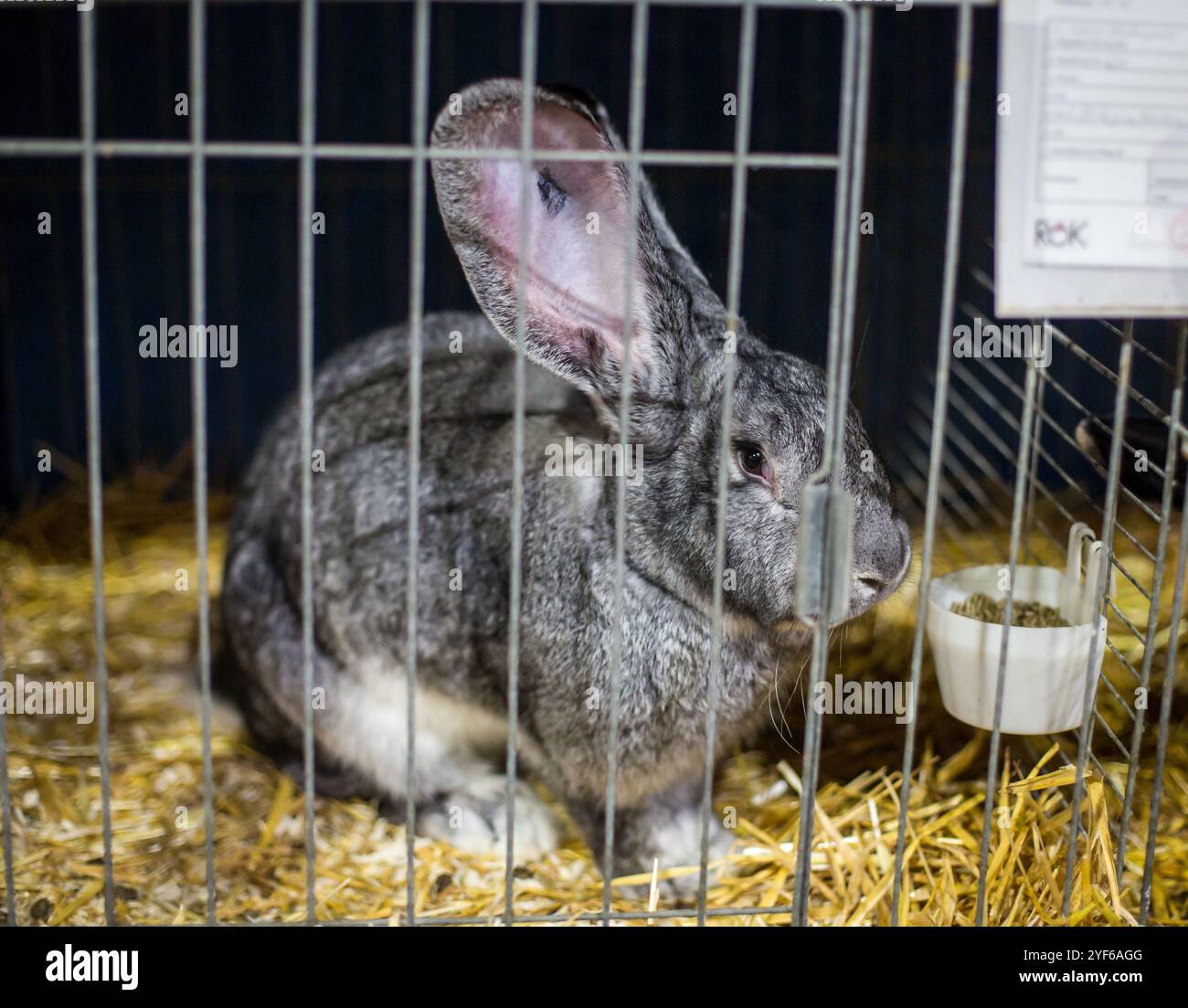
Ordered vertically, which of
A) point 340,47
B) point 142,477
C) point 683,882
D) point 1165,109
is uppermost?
point 340,47

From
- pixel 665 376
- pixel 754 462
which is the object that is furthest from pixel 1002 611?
pixel 665 376

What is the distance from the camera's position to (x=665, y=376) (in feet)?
8.20

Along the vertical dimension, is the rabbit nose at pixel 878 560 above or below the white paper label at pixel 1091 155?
below

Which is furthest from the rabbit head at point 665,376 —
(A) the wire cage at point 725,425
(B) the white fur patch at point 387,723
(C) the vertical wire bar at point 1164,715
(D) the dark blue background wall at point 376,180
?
(D) the dark blue background wall at point 376,180

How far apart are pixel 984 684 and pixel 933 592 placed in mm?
367

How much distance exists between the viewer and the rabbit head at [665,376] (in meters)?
2.35
